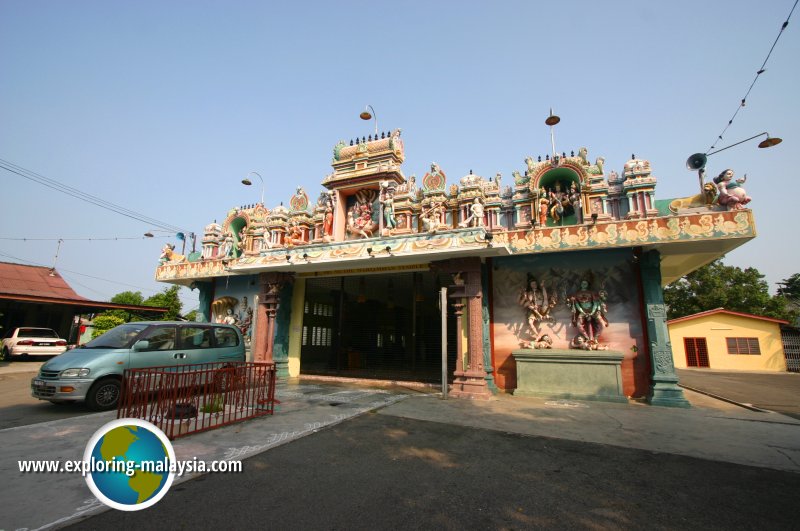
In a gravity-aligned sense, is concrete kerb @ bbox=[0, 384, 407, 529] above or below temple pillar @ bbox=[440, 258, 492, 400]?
below

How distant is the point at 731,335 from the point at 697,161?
1857 centimetres

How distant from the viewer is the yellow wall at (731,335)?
68.6 feet

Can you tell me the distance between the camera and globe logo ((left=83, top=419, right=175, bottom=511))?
3.16m

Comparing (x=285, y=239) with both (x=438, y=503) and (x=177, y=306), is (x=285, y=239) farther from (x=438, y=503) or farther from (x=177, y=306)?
(x=177, y=306)

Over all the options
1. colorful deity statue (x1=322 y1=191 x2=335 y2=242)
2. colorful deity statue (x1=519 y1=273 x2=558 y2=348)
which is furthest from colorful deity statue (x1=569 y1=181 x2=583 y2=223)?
colorful deity statue (x1=322 y1=191 x2=335 y2=242)

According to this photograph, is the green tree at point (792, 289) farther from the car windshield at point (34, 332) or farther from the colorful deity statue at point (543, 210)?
the car windshield at point (34, 332)

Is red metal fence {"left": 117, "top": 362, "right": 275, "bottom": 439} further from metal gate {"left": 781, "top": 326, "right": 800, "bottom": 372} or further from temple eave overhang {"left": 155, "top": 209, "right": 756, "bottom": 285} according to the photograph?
metal gate {"left": 781, "top": 326, "right": 800, "bottom": 372}

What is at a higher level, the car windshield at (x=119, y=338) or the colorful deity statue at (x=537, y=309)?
the colorful deity statue at (x=537, y=309)

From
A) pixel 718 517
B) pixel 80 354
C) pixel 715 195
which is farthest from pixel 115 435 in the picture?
pixel 715 195

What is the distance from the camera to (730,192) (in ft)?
28.3

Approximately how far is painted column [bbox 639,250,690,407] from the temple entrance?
5.12 m

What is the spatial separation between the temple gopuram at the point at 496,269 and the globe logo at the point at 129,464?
250 inches

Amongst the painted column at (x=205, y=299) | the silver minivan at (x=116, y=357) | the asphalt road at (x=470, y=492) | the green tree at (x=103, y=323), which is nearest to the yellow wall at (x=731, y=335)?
the asphalt road at (x=470, y=492)

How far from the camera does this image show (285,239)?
14.1 meters
